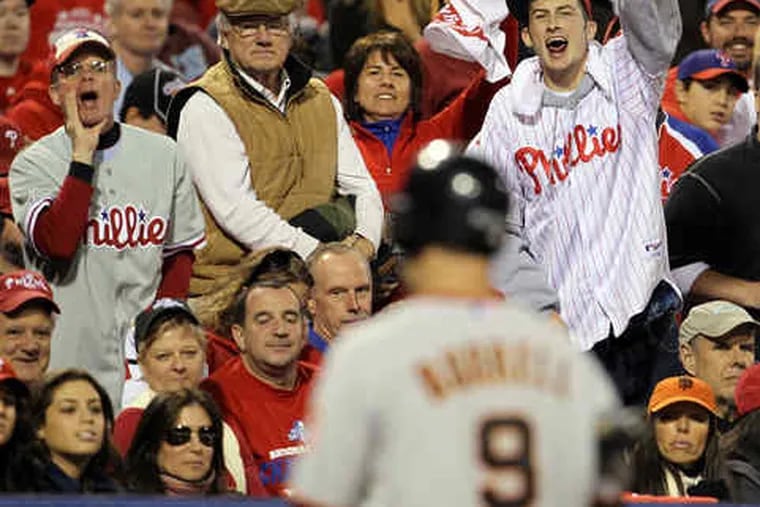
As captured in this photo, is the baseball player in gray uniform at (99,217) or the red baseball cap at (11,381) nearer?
the red baseball cap at (11,381)

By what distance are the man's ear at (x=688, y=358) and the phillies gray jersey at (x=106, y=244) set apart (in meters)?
2.02

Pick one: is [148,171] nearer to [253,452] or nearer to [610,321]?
[253,452]

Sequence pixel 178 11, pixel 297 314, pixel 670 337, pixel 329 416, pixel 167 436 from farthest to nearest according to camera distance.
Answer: pixel 178 11
pixel 670 337
pixel 297 314
pixel 167 436
pixel 329 416

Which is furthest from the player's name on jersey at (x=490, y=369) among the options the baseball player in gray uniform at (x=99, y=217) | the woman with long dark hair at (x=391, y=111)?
the woman with long dark hair at (x=391, y=111)

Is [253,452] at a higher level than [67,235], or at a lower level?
lower

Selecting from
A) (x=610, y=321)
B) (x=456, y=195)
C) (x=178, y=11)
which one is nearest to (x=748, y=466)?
(x=610, y=321)

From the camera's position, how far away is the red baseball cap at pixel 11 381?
26.8 ft

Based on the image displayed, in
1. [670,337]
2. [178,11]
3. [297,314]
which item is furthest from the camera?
[178,11]

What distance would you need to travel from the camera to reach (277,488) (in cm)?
863

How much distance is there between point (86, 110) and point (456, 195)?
4390 mm

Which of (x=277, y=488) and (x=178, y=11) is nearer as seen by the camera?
(x=277, y=488)

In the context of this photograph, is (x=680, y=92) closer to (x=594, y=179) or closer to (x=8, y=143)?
(x=594, y=179)

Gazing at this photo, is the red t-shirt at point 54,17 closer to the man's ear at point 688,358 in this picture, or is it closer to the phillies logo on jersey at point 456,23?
the phillies logo on jersey at point 456,23

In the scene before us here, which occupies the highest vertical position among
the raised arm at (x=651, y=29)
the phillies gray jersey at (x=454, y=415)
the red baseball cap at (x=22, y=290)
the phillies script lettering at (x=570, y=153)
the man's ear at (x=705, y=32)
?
the man's ear at (x=705, y=32)
